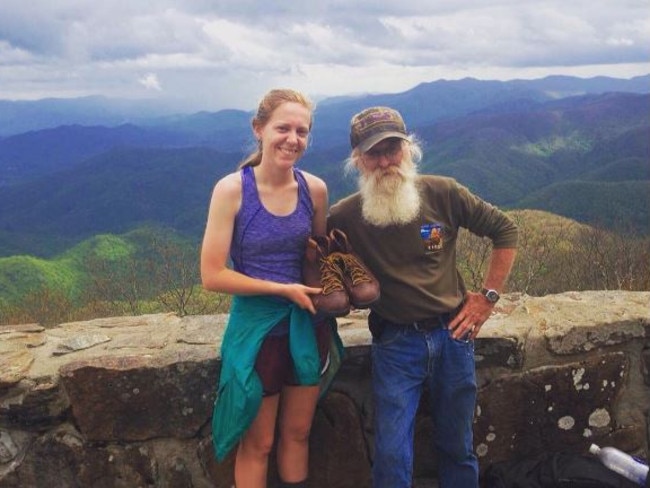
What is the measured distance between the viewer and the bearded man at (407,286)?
7.16 feet

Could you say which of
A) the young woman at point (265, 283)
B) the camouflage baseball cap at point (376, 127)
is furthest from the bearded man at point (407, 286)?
the young woman at point (265, 283)

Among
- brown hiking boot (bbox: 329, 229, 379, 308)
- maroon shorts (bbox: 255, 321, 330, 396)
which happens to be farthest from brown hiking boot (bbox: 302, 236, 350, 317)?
maroon shorts (bbox: 255, 321, 330, 396)

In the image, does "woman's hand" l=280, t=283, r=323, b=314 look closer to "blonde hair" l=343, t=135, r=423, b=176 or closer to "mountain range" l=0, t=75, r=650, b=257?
"blonde hair" l=343, t=135, r=423, b=176

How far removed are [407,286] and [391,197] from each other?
33cm

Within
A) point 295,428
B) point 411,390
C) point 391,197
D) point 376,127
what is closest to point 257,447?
point 295,428

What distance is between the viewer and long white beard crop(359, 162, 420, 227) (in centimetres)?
216

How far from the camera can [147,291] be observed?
74.7 feet

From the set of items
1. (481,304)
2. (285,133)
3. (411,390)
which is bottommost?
(411,390)

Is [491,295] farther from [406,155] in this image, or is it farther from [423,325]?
[406,155]

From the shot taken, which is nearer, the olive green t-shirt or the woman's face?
the woman's face

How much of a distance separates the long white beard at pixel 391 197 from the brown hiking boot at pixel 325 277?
0.22 metres

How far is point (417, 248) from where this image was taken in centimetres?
221

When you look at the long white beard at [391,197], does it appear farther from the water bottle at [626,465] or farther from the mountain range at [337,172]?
the mountain range at [337,172]

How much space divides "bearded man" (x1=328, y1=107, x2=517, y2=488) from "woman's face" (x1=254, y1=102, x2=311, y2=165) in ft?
0.92
